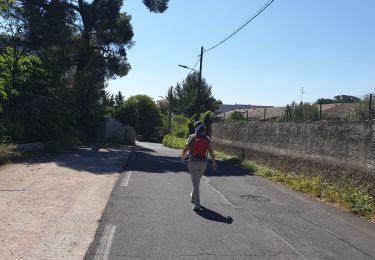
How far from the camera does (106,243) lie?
6801mm

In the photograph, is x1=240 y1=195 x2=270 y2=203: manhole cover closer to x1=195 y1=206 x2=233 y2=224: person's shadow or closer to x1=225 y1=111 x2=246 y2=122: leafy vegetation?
x1=195 y1=206 x2=233 y2=224: person's shadow

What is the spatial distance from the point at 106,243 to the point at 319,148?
389 inches

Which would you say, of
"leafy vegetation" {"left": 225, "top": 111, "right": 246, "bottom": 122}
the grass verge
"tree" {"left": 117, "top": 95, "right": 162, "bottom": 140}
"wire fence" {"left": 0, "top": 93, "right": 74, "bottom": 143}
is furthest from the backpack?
"tree" {"left": 117, "top": 95, "right": 162, "bottom": 140}

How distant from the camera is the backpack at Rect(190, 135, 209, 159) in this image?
32.5 ft

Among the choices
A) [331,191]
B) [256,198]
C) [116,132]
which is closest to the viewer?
[256,198]

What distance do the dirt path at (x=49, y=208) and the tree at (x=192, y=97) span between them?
2494 inches

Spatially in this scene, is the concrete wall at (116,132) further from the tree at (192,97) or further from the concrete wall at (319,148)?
the tree at (192,97)

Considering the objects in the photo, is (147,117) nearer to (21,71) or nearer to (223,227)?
(21,71)

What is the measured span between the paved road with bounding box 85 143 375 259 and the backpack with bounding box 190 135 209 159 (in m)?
1.13

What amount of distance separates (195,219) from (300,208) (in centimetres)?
328

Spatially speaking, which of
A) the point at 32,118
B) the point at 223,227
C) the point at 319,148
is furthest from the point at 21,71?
the point at 223,227

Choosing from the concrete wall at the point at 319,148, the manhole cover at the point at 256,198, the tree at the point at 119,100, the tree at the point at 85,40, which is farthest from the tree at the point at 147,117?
the manhole cover at the point at 256,198

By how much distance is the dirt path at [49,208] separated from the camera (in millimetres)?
6426

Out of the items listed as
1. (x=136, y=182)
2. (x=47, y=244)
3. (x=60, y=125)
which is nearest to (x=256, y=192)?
(x=136, y=182)
